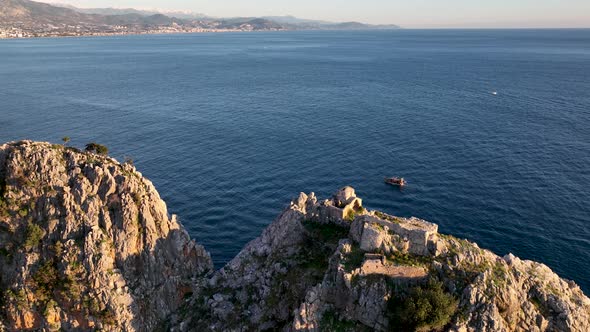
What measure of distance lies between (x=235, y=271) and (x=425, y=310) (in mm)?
26070

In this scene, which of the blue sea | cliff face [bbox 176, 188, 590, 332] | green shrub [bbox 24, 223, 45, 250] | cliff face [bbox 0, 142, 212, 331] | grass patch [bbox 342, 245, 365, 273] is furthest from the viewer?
the blue sea

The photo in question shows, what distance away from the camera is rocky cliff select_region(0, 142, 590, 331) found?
4519 centimetres

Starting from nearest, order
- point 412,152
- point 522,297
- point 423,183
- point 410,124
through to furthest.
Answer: point 522,297 < point 423,183 < point 412,152 < point 410,124

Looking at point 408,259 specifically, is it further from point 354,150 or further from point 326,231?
point 354,150

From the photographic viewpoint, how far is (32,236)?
5362cm

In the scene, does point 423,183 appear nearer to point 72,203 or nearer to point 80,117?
point 72,203

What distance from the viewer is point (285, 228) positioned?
57469 mm

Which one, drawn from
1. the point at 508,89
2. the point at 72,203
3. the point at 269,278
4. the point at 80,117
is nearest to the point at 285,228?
the point at 269,278

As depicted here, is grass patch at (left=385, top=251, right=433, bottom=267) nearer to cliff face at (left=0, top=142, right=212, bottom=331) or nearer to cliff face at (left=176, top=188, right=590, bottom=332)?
cliff face at (left=176, top=188, right=590, bottom=332)

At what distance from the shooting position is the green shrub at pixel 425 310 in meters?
42.4

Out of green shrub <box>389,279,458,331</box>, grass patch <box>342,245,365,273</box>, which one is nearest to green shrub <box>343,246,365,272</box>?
grass patch <box>342,245,365,273</box>

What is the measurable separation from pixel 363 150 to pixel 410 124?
3118 cm

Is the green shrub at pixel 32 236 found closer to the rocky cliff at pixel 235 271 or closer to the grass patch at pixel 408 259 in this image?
the rocky cliff at pixel 235 271

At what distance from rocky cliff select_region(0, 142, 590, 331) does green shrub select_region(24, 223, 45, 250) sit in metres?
0.13
